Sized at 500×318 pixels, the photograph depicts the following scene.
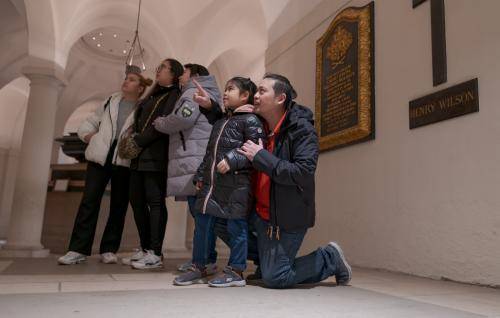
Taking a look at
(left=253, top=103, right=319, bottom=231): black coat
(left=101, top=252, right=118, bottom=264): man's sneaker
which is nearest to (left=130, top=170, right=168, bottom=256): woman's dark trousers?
(left=101, top=252, right=118, bottom=264): man's sneaker

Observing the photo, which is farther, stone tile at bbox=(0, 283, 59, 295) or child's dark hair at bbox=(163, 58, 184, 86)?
child's dark hair at bbox=(163, 58, 184, 86)

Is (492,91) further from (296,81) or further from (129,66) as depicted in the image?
(129,66)

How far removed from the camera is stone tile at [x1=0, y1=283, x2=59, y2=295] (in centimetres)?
204

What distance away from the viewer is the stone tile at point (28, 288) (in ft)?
6.68

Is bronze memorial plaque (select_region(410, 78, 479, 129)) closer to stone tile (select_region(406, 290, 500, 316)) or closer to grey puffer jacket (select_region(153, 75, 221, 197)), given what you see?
stone tile (select_region(406, 290, 500, 316))

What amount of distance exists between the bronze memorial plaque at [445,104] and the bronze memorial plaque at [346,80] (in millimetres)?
564

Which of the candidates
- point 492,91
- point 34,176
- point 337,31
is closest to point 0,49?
point 34,176

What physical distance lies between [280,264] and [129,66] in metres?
4.35

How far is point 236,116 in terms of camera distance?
270cm

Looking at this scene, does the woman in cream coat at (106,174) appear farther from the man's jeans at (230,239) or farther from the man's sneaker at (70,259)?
the man's jeans at (230,239)

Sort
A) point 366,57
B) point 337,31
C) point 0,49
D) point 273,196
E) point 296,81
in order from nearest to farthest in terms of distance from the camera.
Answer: point 273,196 < point 366,57 < point 337,31 < point 296,81 < point 0,49

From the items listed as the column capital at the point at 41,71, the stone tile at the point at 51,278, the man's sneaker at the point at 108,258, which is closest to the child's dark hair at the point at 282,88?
the stone tile at the point at 51,278

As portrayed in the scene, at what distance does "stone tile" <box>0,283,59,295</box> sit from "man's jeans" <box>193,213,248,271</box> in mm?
825

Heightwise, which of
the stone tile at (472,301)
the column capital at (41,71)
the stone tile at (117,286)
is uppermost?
the column capital at (41,71)
